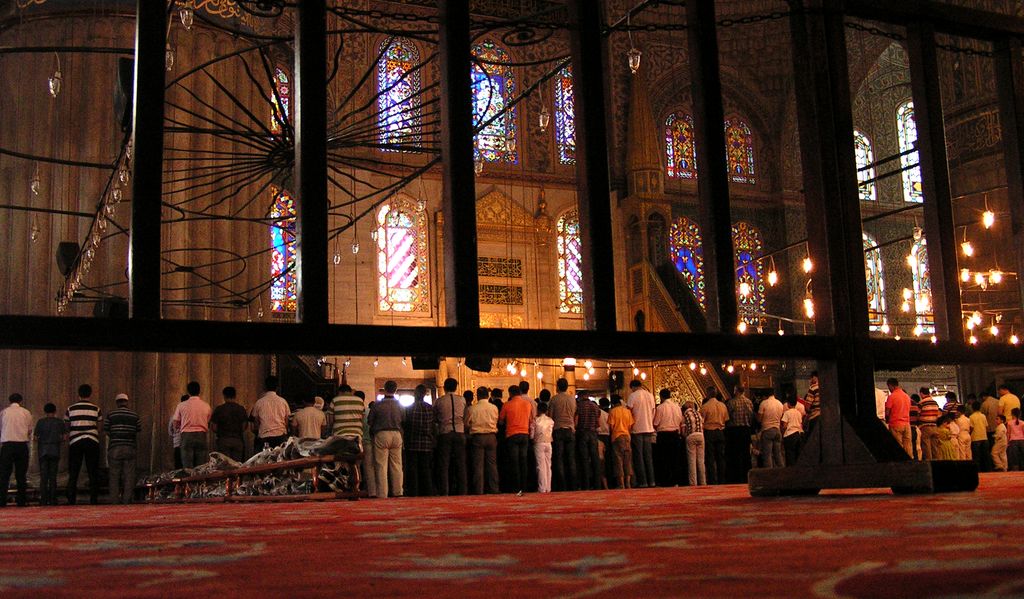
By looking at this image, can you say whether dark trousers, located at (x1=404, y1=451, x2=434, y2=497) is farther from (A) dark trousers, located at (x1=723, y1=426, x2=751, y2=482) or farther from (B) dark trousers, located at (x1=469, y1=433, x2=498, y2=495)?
(A) dark trousers, located at (x1=723, y1=426, x2=751, y2=482)

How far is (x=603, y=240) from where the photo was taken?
141 inches

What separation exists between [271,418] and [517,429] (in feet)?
8.81

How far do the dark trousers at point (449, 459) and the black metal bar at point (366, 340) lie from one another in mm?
7768

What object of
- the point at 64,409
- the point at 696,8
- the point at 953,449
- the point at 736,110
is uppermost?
the point at 736,110

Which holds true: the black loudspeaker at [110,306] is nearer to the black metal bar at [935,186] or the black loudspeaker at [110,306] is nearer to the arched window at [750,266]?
the black metal bar at [935,186]

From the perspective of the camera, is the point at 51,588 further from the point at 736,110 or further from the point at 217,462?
the point at 736,110

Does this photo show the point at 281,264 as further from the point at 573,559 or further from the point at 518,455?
the point at 573,559

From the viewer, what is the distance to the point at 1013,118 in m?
4.78

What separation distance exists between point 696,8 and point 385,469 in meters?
7.48

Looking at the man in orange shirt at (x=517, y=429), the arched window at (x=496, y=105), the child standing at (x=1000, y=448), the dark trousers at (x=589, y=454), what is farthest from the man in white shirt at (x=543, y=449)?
the arched window at (x=496, y=105)

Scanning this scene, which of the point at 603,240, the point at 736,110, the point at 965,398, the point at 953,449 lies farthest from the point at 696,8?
the point at 736,110

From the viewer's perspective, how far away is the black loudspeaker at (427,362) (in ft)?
10.9

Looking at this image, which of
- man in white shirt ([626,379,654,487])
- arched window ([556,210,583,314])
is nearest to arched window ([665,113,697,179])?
arched window ([556,210,583,314])

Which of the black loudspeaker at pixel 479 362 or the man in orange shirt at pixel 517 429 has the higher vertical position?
the black loudspeaker at pixel 479 362
